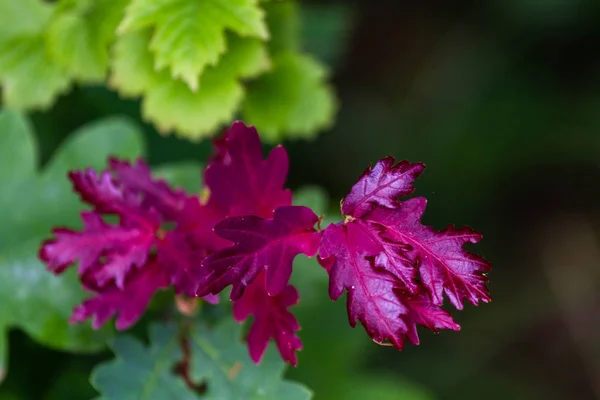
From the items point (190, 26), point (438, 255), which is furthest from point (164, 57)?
point (438, 255)

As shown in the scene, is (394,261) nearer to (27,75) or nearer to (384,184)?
(384,184)

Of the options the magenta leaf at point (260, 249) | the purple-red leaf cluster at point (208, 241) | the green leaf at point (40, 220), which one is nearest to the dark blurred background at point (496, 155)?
the green leaf at point (40, 220)

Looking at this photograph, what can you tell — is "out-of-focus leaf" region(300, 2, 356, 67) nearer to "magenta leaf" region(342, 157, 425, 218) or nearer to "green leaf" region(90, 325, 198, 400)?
"green leaf" region(90, 325, 198, 400)

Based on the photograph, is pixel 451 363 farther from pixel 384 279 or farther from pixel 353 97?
pixel 384 279

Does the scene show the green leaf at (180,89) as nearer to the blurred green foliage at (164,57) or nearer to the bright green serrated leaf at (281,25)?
the blurred green foliage at (164,57)

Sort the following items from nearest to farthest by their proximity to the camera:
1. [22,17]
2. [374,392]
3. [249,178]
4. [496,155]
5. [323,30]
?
[249,178]
[22,17]
[374,392]
[323,30]
[496,155]

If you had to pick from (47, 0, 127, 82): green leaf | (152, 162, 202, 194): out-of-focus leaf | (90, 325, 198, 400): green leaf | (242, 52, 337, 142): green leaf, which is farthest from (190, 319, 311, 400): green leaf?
Result: (47, 0, 127, 82): green leaf
